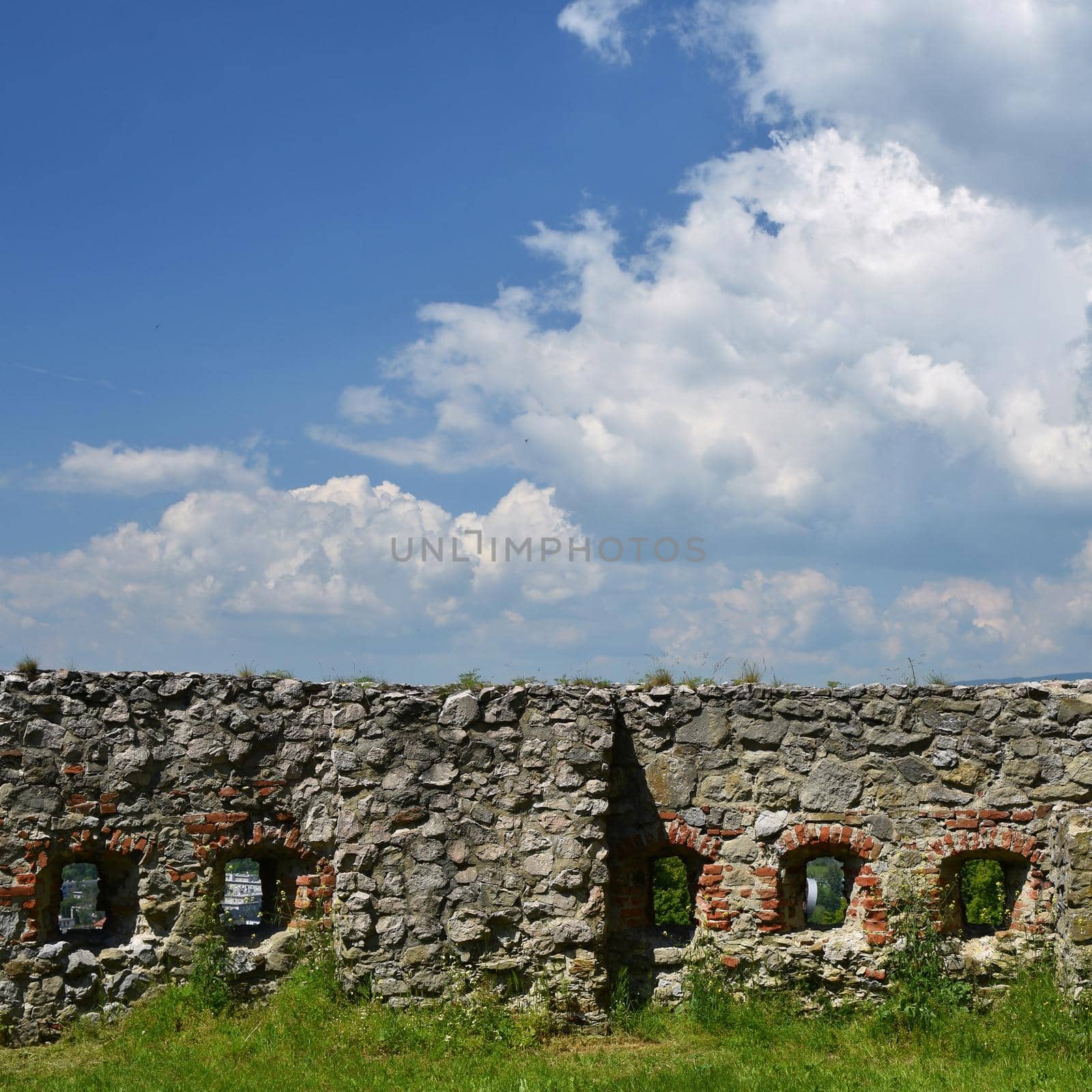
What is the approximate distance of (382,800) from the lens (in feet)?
31.0

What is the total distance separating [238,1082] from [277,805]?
106 inches

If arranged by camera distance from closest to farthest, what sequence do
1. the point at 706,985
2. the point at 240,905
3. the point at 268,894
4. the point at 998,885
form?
the point at 706,985
the point at 998,885
the point at 268,894
the point at 240,905

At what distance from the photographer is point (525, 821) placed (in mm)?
9406

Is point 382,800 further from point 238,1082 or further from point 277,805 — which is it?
point 238,1082

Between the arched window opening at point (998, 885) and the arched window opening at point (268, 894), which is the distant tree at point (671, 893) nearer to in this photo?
the arched window opening at point (998, 885)

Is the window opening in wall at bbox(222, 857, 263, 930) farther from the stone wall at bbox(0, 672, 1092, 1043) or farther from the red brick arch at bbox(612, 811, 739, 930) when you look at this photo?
the red brick arch at bbox(612, 811, 739, 930)

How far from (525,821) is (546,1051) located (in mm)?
1959

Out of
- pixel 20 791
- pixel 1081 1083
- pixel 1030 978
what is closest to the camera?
pixel 1081 1083

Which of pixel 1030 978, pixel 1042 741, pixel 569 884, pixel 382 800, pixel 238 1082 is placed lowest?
pixel 238 1082

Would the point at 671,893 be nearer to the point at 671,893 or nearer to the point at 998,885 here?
the point at 671,893

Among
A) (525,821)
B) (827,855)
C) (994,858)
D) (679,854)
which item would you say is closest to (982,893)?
(994,858)

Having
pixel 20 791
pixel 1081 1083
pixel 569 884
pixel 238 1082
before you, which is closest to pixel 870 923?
pixel 1081 1083

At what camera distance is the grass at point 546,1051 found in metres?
7.72

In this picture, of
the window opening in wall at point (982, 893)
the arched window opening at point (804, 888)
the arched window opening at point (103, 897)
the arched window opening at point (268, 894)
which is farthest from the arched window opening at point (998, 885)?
the arched window opening at point (103, 897)
